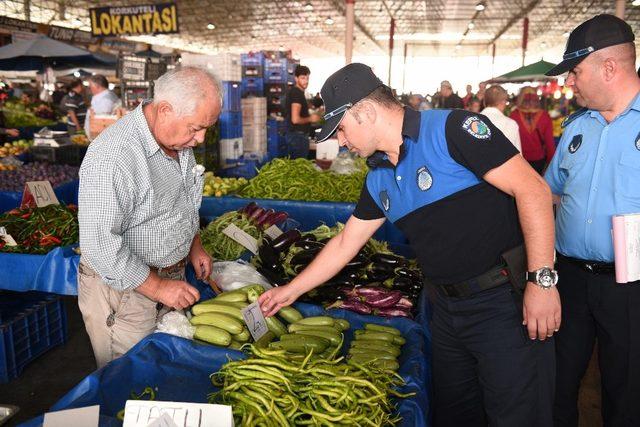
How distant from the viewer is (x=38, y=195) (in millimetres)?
4383

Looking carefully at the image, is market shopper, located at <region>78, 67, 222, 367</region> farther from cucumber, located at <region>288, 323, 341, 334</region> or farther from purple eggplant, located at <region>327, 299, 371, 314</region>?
purple eggplant, located at <region>327, 299, 371, 314</region>

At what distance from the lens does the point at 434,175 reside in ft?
6.32

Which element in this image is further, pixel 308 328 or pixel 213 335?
pixel 308 328

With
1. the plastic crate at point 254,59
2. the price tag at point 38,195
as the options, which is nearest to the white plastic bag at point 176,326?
the price tag at point 38,195

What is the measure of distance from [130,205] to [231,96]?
5356 mm

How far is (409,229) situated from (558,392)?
5.00 ft

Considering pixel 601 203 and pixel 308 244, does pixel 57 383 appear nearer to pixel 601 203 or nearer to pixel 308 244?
pixel 308 244

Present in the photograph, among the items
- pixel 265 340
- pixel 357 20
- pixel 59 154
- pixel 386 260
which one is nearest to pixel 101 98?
pixel 59 154

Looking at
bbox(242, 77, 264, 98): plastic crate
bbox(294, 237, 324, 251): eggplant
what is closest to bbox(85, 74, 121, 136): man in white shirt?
bbox(242, 77, 264, 98): plastic crate

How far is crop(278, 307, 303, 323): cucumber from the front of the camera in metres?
2.76

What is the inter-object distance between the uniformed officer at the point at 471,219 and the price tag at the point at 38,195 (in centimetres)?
337

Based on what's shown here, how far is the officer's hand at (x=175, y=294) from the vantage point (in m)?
2.34

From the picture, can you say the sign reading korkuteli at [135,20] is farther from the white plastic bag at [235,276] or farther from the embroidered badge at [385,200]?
the embroidered badge at [385,200]

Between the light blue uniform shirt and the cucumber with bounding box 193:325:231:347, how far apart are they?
176 cm
